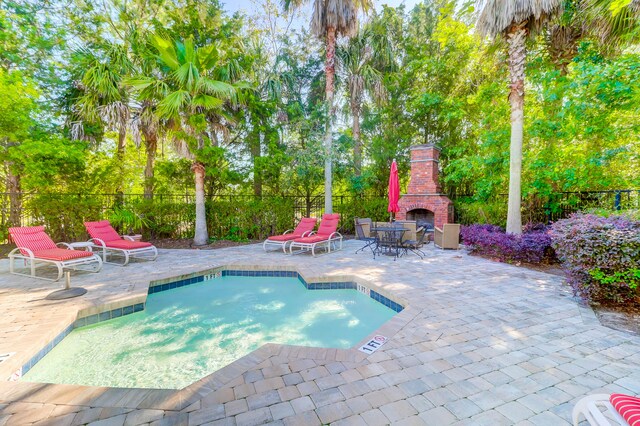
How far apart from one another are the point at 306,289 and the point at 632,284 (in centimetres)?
489

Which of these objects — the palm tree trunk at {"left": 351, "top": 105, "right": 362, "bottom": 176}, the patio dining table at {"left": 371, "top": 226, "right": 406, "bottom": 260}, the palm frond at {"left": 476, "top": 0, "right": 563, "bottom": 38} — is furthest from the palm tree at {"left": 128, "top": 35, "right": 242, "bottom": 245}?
the palm frond at {"left": 476, "top": 0, "right": 563, "bottom": 38}

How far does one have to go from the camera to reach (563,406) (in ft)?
7.03

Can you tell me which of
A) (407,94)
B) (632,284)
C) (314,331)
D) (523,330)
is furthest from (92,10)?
(632,284)

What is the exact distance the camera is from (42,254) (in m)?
5.71

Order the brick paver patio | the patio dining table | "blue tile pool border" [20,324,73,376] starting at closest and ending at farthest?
the brick paver patio
"blue tile pool border" [20,324,73,376]
the patio dining table

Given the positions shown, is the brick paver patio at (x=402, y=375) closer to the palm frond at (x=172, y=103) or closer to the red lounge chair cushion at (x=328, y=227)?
the red lounge chair cushion at (x=328, y=227)

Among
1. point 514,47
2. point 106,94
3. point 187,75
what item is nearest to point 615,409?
point 514,47

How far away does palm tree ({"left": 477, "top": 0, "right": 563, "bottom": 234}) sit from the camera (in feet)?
23.5

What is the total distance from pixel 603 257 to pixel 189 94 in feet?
32.5

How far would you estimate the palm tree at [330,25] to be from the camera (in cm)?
1051

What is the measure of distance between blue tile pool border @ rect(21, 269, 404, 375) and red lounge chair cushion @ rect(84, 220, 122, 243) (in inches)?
118

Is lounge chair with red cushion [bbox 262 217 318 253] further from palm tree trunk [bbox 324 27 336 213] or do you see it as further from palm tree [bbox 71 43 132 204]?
palm tree [bbox 71 43 132 204]

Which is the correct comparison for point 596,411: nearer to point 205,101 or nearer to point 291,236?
point 291,236

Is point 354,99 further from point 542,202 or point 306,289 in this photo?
point 306,289
